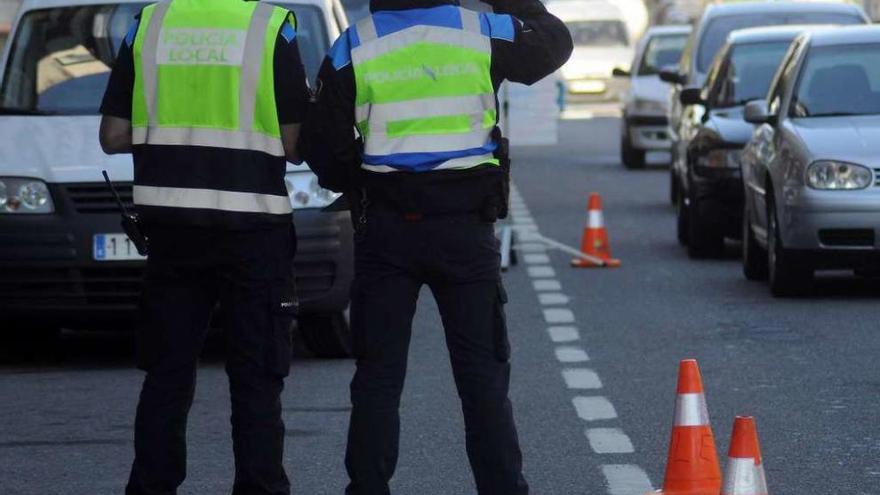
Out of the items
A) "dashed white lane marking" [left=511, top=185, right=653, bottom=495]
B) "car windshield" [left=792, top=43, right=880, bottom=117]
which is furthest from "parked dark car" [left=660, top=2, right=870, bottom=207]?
"car windshield" [left=792, top=43, right=880, bottom=117]

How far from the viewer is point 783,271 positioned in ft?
49.9

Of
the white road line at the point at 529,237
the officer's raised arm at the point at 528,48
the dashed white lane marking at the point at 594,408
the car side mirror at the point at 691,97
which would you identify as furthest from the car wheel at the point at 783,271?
the officer's raised arm at the point at 528,48

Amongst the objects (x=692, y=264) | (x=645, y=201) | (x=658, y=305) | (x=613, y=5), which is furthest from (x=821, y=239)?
(x=613, y=5)

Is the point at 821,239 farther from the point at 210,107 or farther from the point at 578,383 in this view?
the point at 210,107

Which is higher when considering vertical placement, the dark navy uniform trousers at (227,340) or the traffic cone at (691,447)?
the dark navy uniform trousers at (227,340)

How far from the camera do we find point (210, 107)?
7441 millimetres

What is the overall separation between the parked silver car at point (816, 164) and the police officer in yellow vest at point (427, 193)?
768 centimetres

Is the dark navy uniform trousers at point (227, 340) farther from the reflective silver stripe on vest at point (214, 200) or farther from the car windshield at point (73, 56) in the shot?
the car windshield at point (73, 56)

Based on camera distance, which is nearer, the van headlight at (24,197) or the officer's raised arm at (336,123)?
the officer's raised arm at (336,123)

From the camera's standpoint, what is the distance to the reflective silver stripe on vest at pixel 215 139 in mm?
7430

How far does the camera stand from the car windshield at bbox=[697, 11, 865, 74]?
23938 mm

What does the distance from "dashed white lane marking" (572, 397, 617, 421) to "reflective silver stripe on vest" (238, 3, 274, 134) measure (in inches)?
127

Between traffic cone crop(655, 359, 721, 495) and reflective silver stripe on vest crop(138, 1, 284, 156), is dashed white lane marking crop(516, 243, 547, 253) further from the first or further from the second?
reflective silver stripe on vest crop(138, 1, 284, 156)

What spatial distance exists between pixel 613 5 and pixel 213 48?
4647cm
